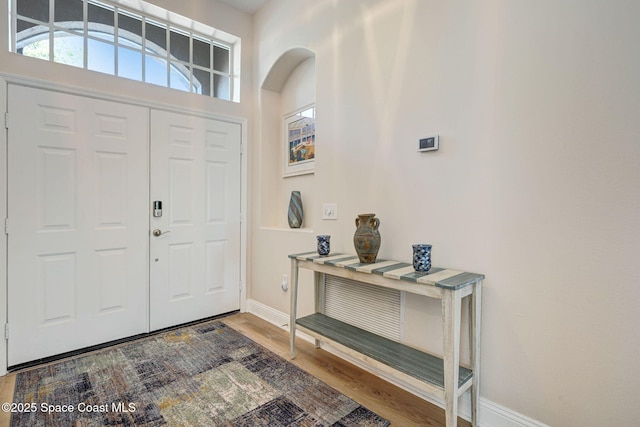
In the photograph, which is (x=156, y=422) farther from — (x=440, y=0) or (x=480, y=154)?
(x=440, y=0)

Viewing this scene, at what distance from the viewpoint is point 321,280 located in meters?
2.50

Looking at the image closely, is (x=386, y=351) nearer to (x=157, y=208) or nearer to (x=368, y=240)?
(x=368, y=240)

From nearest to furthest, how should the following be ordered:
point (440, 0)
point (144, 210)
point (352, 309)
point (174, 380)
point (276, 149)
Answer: point (440, 0)
point (174, 380)
point (352, 309)
point (144, 210)
point (276, 149)

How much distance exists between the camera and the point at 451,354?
1443 mm

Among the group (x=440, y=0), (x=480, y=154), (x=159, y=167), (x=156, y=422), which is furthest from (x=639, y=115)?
(x=159, y=167)

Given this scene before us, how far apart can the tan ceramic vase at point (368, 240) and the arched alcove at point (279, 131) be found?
1.12 meters

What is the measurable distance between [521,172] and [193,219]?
2638 mm

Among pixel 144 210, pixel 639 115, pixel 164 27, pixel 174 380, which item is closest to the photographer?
pixel 639 115

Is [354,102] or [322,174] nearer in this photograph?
[354,102]

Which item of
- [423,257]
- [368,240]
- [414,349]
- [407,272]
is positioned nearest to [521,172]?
[423,257]

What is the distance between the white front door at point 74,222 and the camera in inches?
86.6

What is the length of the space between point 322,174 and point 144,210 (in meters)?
1.56

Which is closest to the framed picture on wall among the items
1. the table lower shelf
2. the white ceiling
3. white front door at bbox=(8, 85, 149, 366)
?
the white ceiling

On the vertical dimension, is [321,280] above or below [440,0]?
below
